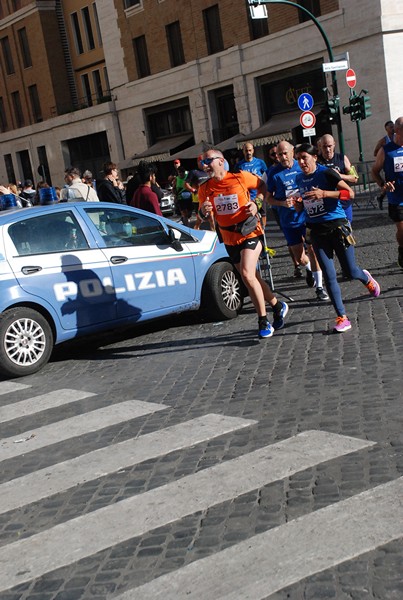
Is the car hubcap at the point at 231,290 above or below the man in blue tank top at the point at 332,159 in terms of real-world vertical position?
below

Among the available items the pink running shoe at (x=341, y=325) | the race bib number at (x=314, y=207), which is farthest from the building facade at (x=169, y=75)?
the pink running shoe at (x=341, y=325)

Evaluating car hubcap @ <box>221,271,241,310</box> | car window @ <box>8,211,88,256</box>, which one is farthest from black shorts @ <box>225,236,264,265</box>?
car window @ <box>8,211,88,256</box>

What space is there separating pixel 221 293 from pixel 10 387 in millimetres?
2891

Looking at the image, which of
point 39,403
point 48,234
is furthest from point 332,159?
point 39,403

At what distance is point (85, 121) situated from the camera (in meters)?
48.2

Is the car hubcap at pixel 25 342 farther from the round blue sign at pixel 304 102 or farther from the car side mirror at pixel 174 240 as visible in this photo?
the round blue sign at pixel 304 102

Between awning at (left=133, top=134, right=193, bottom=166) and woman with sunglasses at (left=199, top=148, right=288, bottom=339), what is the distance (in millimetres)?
32282

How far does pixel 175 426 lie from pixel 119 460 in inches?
27.3

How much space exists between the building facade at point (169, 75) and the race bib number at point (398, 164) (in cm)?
1638

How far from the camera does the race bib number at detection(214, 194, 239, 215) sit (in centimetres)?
875

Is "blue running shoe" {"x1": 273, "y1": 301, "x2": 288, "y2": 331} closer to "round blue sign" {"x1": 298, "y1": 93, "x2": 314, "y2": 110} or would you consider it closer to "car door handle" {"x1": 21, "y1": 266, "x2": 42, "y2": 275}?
"car door handle" {"x1": 21, "y1": 266, "x2": 42, "y2": 275}

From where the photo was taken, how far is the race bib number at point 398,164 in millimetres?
10023

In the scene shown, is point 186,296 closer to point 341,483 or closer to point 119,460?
point 119,460

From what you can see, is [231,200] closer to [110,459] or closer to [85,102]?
[110,459]
